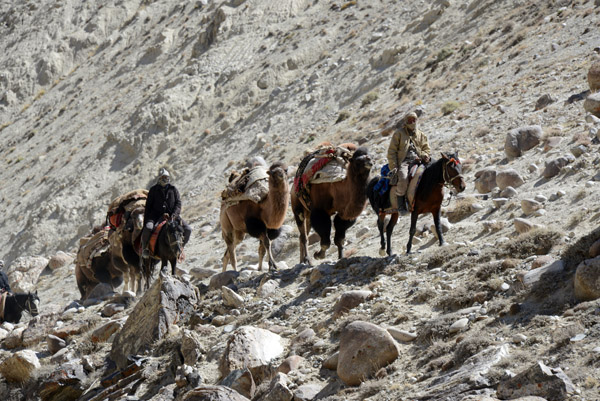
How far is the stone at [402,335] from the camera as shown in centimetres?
762

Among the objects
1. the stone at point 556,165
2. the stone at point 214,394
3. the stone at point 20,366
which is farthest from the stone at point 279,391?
the stone at point 556,165

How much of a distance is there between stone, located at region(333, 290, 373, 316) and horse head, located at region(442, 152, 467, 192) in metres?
2.62

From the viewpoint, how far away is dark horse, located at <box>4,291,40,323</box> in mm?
16339

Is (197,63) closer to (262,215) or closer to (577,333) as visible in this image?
(262,215)

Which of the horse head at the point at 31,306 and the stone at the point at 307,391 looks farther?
the horse head at the point at 31,306

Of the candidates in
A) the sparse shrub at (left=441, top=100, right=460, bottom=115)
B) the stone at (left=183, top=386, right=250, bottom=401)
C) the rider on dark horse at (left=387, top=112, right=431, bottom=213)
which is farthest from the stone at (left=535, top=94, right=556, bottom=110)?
the stone at (left=183, top=386, right=250, bottom=401)

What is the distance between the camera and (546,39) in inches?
924

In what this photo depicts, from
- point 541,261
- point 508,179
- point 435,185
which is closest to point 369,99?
point 508,179

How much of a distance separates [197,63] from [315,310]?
28.4m

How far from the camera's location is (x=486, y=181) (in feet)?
48.8

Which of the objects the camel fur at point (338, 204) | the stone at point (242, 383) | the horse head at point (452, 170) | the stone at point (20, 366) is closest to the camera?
the stone at point (242, 383)

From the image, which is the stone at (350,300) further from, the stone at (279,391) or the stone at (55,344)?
the stone at (55,344)

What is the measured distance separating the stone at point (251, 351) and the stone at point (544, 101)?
482 inches

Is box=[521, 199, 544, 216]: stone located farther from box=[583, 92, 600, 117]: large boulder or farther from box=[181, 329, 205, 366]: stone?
box=[181, 329, 205, 366]: stone
